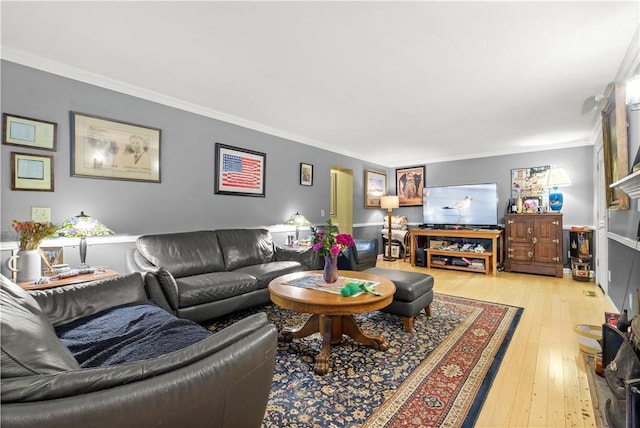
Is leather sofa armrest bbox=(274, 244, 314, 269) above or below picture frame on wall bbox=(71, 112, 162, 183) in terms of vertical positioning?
below

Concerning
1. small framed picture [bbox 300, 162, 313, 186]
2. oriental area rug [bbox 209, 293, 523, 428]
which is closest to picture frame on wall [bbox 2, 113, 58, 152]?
oriental area rug [bbox 209, 293, 523, 428]

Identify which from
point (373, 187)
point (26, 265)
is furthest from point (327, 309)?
point (373, 187)

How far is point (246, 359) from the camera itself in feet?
3.03

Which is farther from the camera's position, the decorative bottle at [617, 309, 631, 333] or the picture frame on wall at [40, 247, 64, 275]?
the picture frame on wall at [40, 247, 64, 275]

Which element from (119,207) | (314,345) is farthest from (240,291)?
(119,207)

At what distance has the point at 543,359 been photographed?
7.05 ft

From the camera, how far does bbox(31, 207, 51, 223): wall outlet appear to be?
7.97 ft

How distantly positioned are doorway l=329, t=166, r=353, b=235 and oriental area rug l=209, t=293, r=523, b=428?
3.32 m

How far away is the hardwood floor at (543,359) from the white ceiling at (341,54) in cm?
228

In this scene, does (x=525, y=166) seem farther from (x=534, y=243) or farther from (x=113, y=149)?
(x=113, y=149)

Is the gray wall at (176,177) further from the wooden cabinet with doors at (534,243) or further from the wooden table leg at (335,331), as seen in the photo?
the wooden table leg at (335,331)

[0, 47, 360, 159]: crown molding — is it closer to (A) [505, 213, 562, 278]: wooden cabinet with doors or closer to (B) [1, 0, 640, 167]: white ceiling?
(B) [1, 0, 640, 167]: white ceiling

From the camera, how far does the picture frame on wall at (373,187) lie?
6.42 meters

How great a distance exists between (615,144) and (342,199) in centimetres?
417
